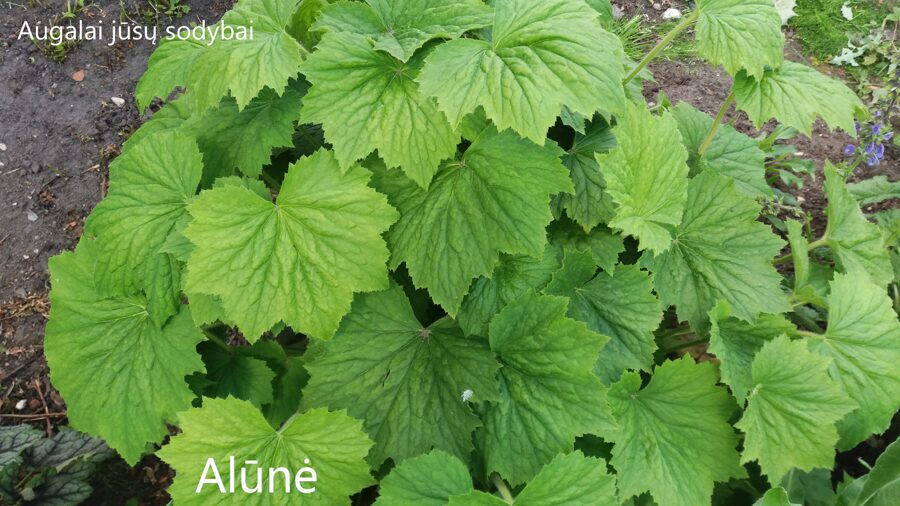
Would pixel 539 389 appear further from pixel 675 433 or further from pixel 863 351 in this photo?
pixel 863 351

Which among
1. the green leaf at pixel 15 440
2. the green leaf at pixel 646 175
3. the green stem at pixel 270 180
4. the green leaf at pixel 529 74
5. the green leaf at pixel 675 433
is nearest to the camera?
the green leaf at pixel 529 74

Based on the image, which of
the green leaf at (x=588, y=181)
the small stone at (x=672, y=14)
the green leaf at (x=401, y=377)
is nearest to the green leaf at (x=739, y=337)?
the green leaf at (x=588, y=181)

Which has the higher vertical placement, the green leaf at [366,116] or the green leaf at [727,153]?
the green leaf at [366,116]

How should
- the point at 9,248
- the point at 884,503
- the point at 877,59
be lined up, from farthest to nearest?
the point at 877,59 → the point at 9,248 → the point at 884,503

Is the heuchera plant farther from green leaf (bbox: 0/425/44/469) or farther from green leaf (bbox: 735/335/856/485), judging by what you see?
green leaf (bbox: 0/425/44/469)

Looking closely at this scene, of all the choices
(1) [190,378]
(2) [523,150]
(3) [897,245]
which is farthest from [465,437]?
(3) [897,245]

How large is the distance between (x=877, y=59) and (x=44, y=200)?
4.91m

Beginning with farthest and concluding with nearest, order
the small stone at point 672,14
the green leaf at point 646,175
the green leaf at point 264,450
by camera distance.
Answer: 1. the small stone at point 672,14
2. the green leaf at point 646,175
3. the green leaf at point 264,450

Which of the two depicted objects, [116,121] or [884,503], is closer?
[884,503]

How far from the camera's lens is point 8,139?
11.7ft

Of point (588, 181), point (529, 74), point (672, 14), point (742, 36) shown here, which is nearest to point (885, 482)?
point (588, 181)

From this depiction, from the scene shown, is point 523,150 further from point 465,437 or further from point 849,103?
point 849,103

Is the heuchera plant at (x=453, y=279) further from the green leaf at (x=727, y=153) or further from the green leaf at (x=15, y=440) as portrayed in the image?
the green leaf at (x=15, y=440)

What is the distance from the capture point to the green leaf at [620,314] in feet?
5.94
